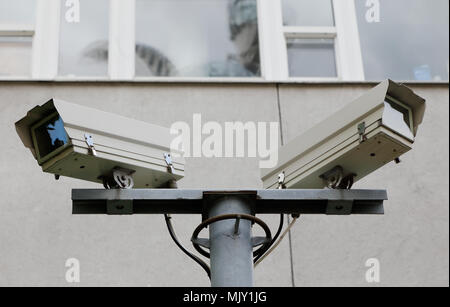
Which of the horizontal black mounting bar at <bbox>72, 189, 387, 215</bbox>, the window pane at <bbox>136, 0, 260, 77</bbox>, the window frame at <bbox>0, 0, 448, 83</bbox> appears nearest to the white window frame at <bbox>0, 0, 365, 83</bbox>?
the window frame at <bbox>0, 0, 448, 83</bbox>

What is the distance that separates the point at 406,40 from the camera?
7.42 m

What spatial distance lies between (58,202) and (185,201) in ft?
10.6

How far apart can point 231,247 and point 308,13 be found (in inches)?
189

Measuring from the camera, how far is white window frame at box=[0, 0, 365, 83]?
22.1ft

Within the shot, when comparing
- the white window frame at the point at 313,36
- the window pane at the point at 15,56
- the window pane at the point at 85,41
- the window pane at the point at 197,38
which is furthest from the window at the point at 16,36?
the white window frame at the point at 313,36

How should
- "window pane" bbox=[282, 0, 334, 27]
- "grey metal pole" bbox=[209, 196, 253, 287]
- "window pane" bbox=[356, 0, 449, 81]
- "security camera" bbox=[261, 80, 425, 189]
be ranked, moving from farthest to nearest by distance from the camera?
"window pane" bbox=[282, 0, 334, 27] → "window pane" bbox=[356, 0, 449, 81] → "security camera" bbox=[261, 80, 425, 189] → "grey metal pole" bbox=[209, 196, 253, 287]

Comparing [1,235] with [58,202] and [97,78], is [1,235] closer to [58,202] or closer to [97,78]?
[58,202]

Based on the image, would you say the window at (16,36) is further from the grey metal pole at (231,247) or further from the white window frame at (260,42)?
the grey metal pole at (231,247)

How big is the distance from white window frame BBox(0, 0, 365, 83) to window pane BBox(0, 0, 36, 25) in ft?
0.25

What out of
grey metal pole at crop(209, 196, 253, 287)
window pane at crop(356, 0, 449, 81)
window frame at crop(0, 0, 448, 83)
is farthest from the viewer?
window pane at crop(356, 0, 449, 81)

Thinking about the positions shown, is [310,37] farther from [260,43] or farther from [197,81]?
[197,81]

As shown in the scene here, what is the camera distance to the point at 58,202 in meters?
6.04


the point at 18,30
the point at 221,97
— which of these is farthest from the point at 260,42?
the point at 18,30

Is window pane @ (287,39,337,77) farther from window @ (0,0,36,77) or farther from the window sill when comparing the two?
window @ (0,0,36,77)
